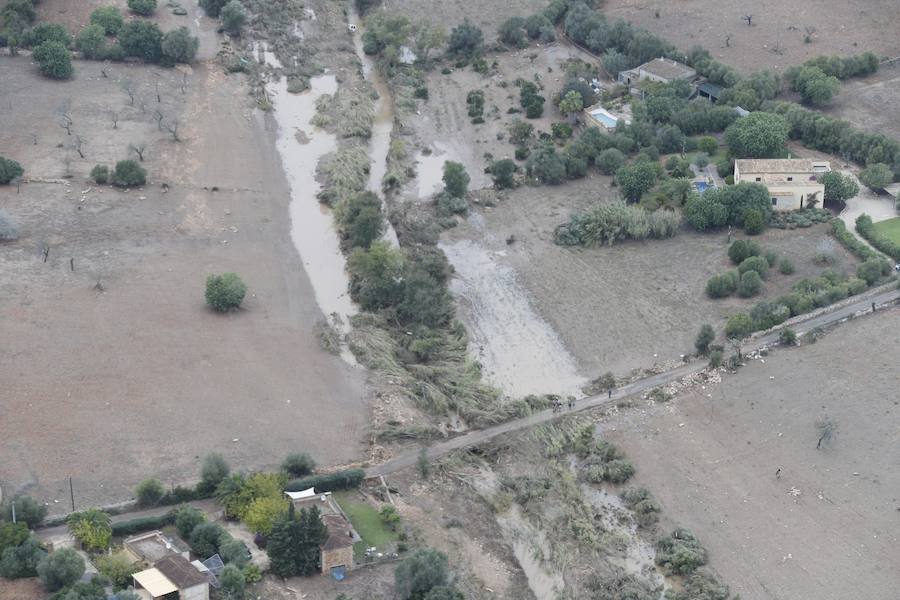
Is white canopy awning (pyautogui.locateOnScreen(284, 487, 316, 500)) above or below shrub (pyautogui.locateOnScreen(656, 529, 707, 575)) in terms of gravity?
above

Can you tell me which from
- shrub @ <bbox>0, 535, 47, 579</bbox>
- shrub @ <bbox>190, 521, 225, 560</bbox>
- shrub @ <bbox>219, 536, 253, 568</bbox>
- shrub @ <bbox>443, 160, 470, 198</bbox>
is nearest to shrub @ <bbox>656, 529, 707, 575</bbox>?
shrub @ <bbox>219, 536, 253, 568</bbox>

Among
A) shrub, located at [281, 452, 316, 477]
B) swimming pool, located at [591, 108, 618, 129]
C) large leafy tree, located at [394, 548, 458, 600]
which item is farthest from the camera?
swimming pool, located at [591, 108, 618, 129]

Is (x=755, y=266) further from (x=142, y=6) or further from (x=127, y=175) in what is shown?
(x=142, y=6)

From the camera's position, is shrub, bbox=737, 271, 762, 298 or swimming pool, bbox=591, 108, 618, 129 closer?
shrub, bbox=737, 271, 762, 298

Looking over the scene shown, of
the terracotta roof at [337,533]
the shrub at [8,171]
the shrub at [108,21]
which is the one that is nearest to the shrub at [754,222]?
the terracotta roof at [337,533]

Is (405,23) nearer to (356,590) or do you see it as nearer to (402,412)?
(402,412)

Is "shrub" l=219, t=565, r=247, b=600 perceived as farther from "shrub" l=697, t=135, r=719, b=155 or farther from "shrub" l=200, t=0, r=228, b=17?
"shrub" l=200, t=0, r=228, b=17

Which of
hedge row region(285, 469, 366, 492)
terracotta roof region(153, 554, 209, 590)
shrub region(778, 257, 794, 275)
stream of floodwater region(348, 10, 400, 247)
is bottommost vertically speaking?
shrub region(778, 257, 794, 275)

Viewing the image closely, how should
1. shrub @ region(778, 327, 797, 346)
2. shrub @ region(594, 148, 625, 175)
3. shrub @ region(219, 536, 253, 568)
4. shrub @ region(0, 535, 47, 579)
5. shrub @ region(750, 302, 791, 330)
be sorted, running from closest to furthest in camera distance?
shrub @ region(0, 535, 47, 579), shrub @ region(219, 536, 253, 568), shrub @ region(778, 327, 797, 346), shrub @ region(750, 302, 791, 330), shrub @ region(594, 148, 625, 175)
